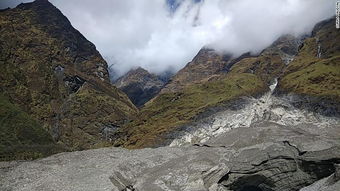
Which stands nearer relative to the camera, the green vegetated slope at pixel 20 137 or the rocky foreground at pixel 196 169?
the rocky foreground at pixel 196 169

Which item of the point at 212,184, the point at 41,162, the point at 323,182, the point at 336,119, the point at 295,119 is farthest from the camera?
the point at 295,119

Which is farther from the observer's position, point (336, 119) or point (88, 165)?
point (336, 119)

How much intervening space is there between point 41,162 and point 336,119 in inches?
5243

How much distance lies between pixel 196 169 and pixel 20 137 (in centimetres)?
11702

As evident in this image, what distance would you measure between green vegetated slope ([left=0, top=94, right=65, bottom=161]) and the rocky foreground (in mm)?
70138

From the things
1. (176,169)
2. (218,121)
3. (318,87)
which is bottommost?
(176,169)

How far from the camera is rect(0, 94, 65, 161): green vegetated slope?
137m

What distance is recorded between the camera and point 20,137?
164 meters

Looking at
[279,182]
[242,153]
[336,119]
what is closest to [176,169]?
[242,153]

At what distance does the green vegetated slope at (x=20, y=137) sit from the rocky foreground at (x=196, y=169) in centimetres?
7014

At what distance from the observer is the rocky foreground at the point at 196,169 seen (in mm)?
57094

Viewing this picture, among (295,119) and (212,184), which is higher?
(295,119)

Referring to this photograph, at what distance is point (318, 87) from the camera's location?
199875mm

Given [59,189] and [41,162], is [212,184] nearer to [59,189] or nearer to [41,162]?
[59,189]
